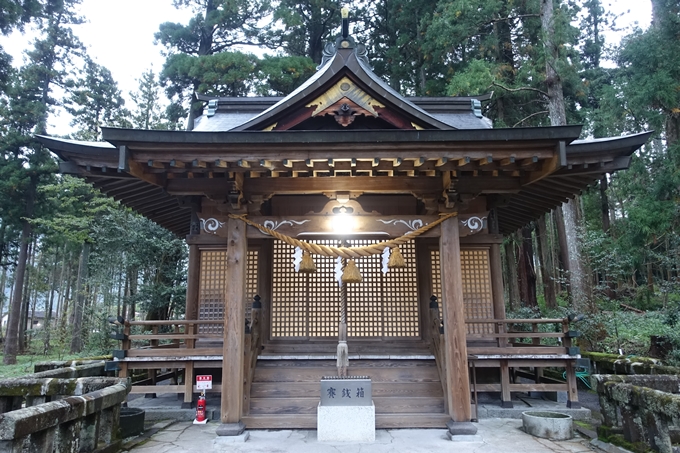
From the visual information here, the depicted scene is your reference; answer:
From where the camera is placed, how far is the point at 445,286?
611 centimetres

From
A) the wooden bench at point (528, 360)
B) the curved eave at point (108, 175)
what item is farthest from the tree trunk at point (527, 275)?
the curved eave at point (108, 175)

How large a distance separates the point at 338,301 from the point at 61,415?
5.09 metres

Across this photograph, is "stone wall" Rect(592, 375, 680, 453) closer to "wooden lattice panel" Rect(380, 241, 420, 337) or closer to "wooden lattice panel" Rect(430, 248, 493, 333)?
"wooden lattice panel" Rect(430, 248, 493, 333)

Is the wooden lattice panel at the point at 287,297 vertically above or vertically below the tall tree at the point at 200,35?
below

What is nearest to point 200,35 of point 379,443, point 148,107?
point 148,107

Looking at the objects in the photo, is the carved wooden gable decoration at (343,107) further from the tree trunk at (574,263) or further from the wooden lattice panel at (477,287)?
the tree trunk at (574,263)

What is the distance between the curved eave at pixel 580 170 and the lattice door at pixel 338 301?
8.83 ft

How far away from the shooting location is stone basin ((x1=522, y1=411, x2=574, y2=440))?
5.82m

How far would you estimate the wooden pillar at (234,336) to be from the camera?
5855 mm

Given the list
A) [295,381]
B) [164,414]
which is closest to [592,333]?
[295,381]

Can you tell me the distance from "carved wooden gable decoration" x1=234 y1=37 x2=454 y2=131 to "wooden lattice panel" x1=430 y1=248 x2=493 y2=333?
2.70 metres

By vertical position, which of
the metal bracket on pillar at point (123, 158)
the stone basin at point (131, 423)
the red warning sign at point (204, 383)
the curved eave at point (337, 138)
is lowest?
the stone basin at point (131, 423)

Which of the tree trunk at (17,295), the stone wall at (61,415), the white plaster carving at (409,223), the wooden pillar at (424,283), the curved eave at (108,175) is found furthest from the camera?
the tree trunk at (17,295)

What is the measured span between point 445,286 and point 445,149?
6.66 feet
